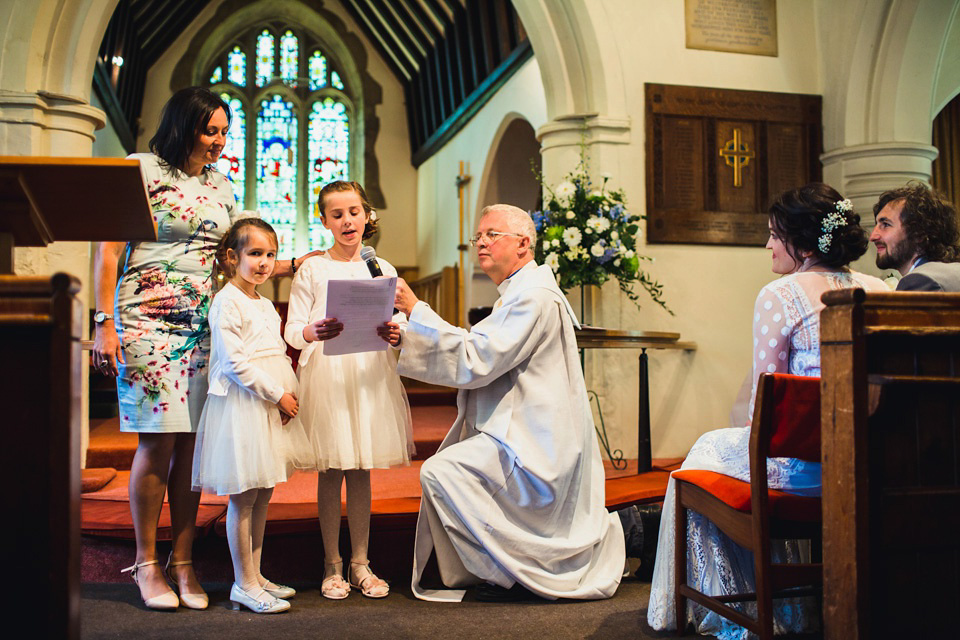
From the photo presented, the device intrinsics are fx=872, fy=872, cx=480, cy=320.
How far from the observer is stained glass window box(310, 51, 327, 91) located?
1306cm

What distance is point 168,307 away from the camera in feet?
8.87

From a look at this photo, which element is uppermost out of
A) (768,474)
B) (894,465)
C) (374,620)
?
(894,465)

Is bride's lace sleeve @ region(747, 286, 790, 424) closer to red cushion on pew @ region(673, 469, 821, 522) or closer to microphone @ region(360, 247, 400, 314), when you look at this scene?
red cushion on pew @ region(673, 469, 821, 522)

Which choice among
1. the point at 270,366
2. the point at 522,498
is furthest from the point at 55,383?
the point at 522,498

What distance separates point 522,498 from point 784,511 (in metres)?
0.94

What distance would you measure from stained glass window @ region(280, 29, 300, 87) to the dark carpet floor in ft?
36.3

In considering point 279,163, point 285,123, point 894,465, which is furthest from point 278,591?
point 285,123

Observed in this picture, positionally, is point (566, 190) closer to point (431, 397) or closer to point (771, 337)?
point (771, 337)

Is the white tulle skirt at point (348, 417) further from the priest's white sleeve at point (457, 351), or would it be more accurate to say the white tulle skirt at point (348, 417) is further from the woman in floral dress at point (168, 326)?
the woman in floral dress at point (168, 326)

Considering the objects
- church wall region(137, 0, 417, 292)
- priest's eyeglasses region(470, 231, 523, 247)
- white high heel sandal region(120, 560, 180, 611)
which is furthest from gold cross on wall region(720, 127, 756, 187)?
church wall region(137, 0, 417, 292)

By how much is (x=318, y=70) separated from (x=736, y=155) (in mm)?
9069

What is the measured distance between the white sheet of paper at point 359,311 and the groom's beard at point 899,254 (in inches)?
65.3

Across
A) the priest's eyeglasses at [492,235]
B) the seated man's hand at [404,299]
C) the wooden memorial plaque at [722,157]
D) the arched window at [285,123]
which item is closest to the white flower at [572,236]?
the wooden memorial plaque at [722,157]

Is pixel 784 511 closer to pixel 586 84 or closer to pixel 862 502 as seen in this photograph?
pixel 862 502
